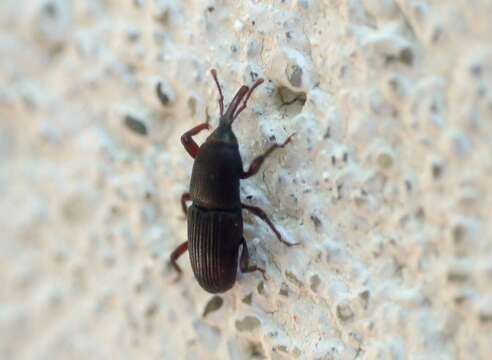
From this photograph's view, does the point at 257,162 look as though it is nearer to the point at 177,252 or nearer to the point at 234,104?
the point at 234,104

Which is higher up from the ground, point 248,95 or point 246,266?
point 248,95

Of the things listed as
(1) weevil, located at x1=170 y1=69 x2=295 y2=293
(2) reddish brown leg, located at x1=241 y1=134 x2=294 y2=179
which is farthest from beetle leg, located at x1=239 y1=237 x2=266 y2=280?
(2) reddish brown leg, located at x1=241 y1=134 x2=294 y2=179

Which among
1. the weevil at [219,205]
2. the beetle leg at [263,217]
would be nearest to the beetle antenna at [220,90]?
the weevil at [219,205]

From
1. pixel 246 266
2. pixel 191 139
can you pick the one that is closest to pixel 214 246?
pixel 246 266

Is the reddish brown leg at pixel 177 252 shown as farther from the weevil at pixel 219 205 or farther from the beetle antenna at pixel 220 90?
the beetle antenna at pixel 220 90

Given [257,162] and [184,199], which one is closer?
[257,162]

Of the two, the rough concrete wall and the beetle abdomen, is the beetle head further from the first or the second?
the beetle abdomen
